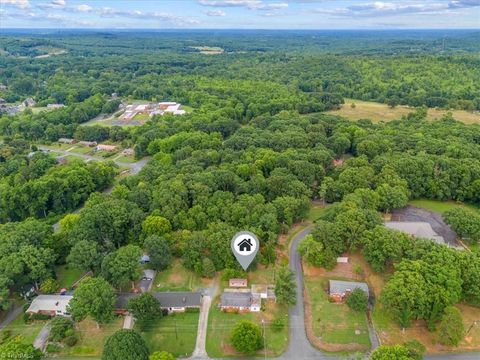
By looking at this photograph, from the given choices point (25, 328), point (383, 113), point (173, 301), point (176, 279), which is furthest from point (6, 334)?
point (383, 113)

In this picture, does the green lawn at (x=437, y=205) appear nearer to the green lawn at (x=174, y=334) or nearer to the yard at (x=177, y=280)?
the yard at (x=177, y=280)

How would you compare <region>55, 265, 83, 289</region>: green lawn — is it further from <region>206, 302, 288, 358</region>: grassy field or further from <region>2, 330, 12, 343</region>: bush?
<region>206, 302, 288, 358</region>: grassy field

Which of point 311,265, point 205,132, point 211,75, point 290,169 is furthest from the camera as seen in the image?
point 211,75

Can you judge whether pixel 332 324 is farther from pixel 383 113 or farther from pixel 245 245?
pixel 383 113

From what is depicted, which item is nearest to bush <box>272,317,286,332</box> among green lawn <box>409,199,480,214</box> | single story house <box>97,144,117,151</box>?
green lawn <box>409,199,480,214</box>

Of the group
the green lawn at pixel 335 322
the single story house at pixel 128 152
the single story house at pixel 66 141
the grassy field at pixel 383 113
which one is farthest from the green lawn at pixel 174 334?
the grassy field at pixel 383 113

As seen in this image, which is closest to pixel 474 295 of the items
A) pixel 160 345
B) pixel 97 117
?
pixel 160 345

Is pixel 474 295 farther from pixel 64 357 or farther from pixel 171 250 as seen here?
pixel 64 357
